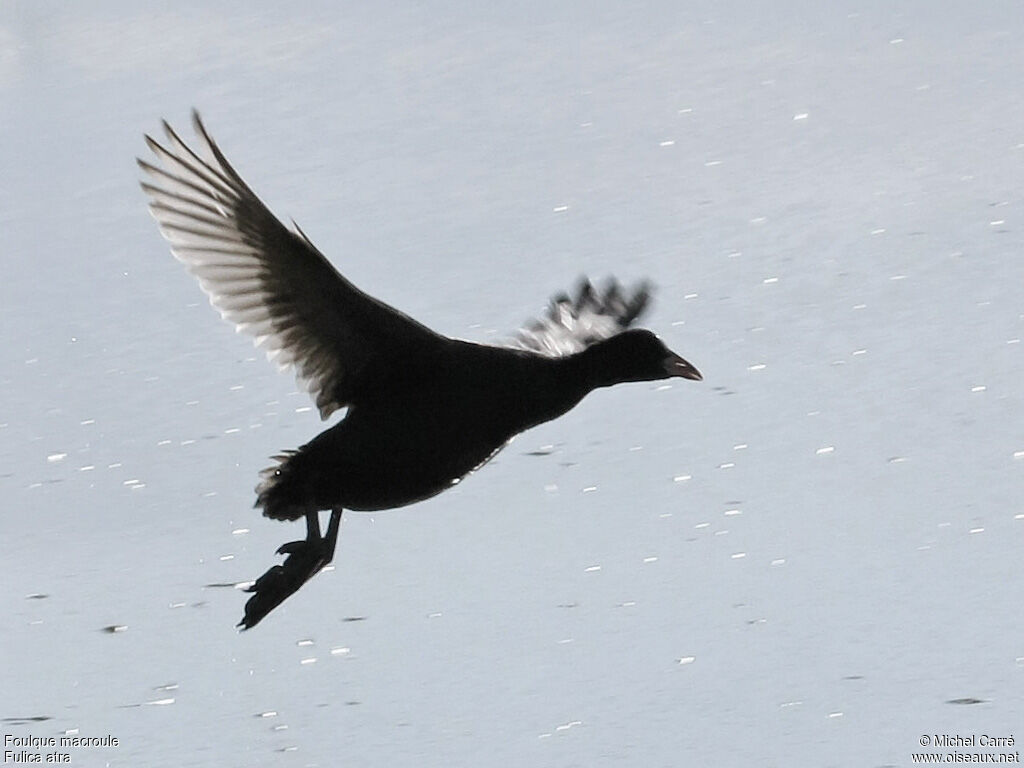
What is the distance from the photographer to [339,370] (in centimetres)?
439

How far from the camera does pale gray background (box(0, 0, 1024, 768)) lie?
15.0 feet

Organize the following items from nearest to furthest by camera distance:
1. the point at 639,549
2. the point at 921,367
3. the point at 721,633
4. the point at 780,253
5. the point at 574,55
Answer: the point at 721,633, the point at 639,549, the point at 921,367, the point at 780,253, the point at 574,55

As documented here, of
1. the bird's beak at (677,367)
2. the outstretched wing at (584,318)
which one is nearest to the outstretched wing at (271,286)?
the bird's beak at (677,367)

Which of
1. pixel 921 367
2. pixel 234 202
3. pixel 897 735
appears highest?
pixel 234 202

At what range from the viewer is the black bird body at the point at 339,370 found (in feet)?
13.9

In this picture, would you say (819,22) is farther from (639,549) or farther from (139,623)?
(139,623)

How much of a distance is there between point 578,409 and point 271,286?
181 cm

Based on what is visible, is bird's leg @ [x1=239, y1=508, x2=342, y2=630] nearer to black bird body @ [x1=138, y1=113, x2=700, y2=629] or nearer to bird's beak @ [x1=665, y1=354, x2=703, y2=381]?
black bird body @ [x1=138, y1=113, x2=700, y2=629]

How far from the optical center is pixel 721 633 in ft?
15.5

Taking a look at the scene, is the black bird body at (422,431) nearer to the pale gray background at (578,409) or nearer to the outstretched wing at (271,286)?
the outstretched wing at (271,286)

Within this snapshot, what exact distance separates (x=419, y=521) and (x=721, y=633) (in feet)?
3.30

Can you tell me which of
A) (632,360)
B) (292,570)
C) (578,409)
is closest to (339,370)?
(292,570)

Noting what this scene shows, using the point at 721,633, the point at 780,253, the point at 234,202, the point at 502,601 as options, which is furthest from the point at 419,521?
the point at 780,253

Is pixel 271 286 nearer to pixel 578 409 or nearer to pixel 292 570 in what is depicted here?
pixel 292 570
